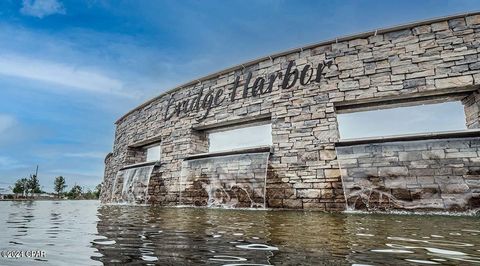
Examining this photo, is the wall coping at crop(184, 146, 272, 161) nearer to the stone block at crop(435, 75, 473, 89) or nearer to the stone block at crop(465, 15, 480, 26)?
the stone block at crop(435, 75, 473, 89)

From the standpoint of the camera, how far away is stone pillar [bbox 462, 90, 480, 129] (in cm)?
518

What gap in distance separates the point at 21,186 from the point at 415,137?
5278 centimetres

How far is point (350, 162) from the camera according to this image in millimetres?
5297

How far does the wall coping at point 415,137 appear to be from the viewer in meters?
4.63

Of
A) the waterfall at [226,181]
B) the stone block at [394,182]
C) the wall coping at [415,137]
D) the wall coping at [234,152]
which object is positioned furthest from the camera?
the wall coping at [234,152]

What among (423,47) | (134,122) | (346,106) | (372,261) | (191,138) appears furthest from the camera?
(134,122)

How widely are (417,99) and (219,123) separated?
5042 mm

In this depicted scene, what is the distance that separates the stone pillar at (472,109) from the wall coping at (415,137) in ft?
2.68

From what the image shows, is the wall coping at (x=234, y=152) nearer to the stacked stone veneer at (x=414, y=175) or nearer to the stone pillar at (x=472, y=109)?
the stacked stone veneer at (x=414, y=175)

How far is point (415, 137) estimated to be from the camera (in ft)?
16.1

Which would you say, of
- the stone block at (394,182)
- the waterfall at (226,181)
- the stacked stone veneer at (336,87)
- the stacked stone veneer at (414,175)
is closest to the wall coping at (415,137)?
the stacked stone veneer at (414,175)

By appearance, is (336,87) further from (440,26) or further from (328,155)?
(440,26)

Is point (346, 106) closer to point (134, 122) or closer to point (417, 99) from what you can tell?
point (417, 99)

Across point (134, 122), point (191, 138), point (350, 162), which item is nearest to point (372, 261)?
point (350, 162)
